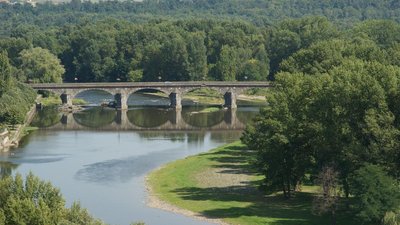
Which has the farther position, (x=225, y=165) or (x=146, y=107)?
(x=146, y=107)

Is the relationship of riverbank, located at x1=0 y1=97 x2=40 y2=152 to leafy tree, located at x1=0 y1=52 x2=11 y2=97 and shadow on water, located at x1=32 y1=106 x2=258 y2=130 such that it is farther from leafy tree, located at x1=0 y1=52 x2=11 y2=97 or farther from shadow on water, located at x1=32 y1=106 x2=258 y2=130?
shadow on water, located at x1=32 y1=106 x2=258 y2=130

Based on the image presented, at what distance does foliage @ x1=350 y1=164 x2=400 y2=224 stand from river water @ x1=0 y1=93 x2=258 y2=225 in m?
11.8

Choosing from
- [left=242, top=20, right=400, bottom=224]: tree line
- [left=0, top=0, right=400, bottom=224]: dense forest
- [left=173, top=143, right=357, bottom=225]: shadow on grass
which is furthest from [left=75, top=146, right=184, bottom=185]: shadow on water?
[left=242, top=20, right=400, bottom=224]: tree line

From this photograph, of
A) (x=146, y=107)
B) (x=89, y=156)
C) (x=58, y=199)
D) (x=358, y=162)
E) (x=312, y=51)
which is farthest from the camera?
(x=146, y=107)

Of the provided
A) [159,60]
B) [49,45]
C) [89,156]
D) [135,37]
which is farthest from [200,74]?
[89,156]

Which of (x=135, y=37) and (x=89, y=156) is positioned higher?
(x=135, y=37)

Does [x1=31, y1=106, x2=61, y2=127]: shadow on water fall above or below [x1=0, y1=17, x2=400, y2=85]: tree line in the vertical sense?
below

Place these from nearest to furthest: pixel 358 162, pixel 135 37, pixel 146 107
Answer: pixel 358 162 → pixel 146 107 → pixel 135 37

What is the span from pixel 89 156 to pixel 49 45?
309 feet

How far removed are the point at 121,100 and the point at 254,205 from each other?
68812 millimetres

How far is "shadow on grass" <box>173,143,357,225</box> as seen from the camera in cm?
6681

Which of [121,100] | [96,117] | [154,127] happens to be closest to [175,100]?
[121,100]

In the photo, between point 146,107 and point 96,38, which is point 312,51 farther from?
point 96,38

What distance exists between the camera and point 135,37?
18225cm
